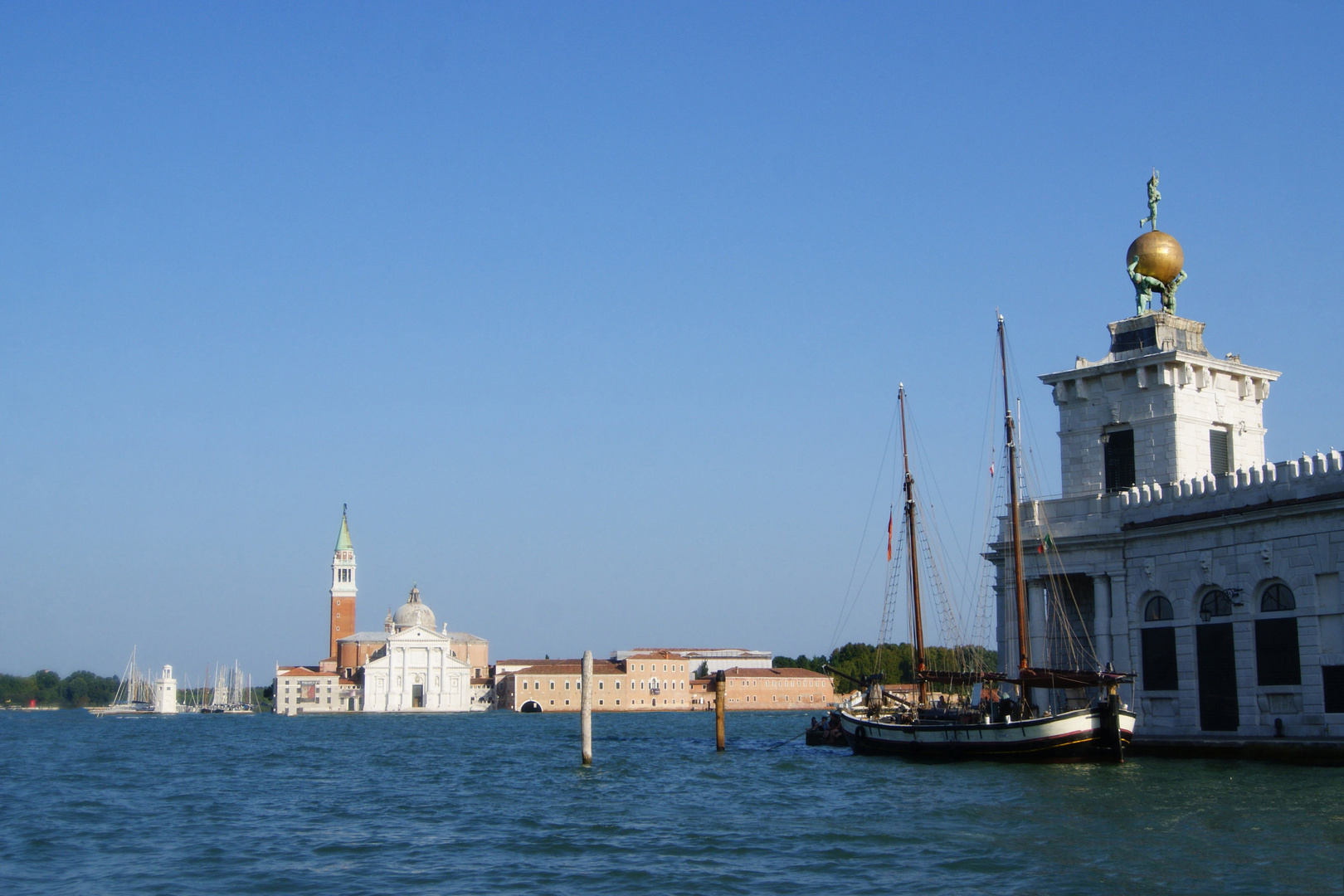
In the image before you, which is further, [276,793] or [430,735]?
[430,735]

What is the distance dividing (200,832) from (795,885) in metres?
13.0

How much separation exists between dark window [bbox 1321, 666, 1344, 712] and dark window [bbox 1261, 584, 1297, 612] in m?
1.60

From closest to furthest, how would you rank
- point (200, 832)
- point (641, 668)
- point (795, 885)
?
point (795, 885) < point (200, 832) < point (641, 668)

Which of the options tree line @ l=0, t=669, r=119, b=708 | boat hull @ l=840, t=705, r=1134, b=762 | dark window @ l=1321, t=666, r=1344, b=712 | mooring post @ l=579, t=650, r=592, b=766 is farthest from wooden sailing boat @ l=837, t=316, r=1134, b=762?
tree line @ l=0, t=669, r=119, b=708

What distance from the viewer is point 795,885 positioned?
61.5 ft

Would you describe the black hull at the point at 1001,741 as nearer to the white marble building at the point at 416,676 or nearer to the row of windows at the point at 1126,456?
the row of windows at the point at 1126,456

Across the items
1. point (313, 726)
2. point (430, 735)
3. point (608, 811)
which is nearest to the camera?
point (608, 811)

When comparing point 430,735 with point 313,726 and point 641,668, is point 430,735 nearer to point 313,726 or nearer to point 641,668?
point 313,726

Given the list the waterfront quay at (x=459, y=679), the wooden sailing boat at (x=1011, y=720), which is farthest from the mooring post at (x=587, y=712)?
the waterfront quay at (x=459, y=679)

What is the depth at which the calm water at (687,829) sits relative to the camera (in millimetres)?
19125

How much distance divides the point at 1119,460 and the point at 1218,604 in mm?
5505

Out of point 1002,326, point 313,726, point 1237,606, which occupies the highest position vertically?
point 1002,326

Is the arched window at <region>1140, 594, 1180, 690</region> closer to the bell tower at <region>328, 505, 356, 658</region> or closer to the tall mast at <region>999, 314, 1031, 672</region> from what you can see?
the tall mast at <region>999, 314, 1031, 672</region>

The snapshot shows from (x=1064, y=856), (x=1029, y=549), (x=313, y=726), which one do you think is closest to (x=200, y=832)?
(x=1064, y=856)
